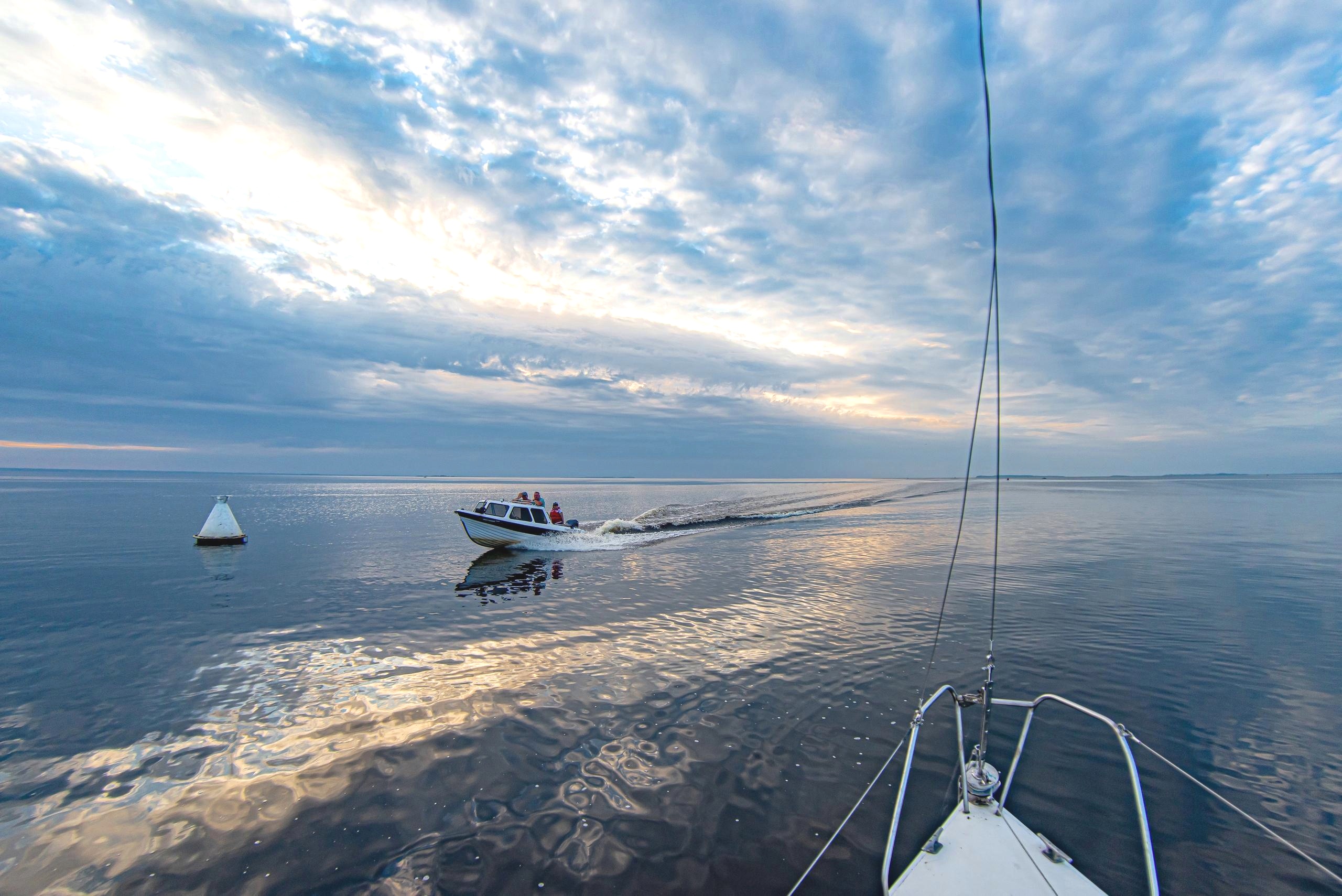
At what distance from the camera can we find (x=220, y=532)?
1410 inches

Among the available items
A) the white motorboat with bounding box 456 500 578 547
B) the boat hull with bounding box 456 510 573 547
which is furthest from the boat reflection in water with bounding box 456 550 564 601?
the white motorboat with bounding box 456 500 578 547

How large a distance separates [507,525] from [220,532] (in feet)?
65.6

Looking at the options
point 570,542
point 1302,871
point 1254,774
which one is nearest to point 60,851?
point 1302,871

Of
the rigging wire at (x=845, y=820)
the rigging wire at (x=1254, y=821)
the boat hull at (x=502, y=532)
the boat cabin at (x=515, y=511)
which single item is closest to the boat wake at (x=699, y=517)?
the boat hull at (x=502, y=532)

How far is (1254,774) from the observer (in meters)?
8.45

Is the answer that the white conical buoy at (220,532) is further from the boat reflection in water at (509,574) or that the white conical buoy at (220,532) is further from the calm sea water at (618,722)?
the boat reflection in water at (509,574)

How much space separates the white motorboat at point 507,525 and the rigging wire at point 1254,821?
30863 mm

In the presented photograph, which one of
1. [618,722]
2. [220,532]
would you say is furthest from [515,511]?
[618,722]

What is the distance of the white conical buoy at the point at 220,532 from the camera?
3556cm

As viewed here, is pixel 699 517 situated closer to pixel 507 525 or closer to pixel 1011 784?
pixel 507 525

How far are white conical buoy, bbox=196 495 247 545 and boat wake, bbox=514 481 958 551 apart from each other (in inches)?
766

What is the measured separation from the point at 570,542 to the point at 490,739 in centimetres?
2753

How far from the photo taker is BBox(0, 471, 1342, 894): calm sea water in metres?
6.90

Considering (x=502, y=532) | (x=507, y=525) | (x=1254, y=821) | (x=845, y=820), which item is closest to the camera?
(x=1254, y=821)
